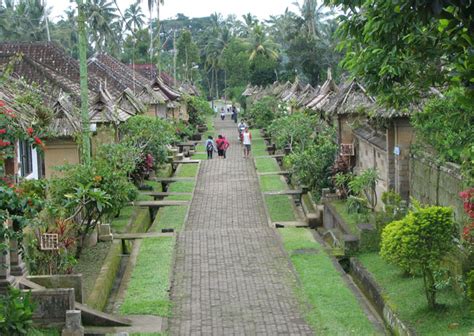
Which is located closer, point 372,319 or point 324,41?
point 372,319

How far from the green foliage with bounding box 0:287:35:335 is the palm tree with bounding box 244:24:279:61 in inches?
2567

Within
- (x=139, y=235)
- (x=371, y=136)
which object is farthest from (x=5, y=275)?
(x=371, y=136)

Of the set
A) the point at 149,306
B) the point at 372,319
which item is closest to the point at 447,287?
the point at 372,319

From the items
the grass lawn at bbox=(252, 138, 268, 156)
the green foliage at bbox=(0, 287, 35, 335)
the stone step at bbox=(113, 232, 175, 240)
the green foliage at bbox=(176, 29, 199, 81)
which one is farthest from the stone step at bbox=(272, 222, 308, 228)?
the green foliage at bbox=(176, 29, 199, 81)

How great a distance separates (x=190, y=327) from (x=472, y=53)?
7821mm

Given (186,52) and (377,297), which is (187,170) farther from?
(186,52)

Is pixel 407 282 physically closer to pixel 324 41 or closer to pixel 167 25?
pixel 324 41

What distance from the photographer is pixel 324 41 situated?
65.5m

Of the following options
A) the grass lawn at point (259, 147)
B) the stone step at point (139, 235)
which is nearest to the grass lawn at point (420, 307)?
the stone step at point (139, 235)

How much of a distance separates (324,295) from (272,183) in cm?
1623

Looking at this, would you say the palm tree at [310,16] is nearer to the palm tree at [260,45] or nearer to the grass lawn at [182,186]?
the palm tree at [260,45]

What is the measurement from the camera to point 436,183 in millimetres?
16797

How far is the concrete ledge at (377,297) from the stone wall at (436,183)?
2076 mm

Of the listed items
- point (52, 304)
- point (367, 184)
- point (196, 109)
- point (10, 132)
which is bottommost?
point (52, 304)
